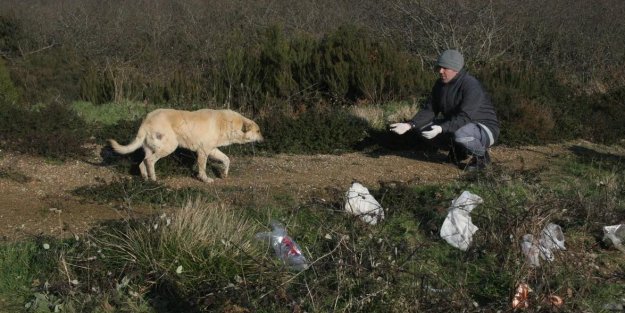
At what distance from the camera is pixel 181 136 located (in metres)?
A: 8.22

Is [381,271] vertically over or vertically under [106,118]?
over

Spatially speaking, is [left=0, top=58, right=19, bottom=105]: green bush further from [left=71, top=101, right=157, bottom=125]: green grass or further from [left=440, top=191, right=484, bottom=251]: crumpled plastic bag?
[left=440, top=191, right=484, bottom=251]: crumpled plastic bag

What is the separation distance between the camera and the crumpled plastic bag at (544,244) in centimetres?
514

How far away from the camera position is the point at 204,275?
4.97 meters

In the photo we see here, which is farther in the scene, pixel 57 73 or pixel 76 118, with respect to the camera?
pixel 57 73

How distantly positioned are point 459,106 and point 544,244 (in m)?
3.45

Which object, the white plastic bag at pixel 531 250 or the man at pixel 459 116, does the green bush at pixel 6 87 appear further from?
the white plastic bag at pixel 531 250

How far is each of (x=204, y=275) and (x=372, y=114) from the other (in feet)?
21.8

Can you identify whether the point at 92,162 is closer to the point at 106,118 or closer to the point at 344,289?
the point at 106,118

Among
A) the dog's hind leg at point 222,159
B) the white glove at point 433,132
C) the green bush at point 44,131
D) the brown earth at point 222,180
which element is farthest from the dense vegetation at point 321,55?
the dog's hind leg at point 222,159

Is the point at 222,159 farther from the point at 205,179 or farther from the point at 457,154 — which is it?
the point at 457,154

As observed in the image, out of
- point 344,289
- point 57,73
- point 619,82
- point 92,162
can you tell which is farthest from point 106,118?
point 619,82

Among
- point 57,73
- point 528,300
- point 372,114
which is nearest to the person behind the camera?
point 528,300

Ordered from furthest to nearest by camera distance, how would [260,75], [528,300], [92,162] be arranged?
[260,75] → [92,162] → [528,300]
